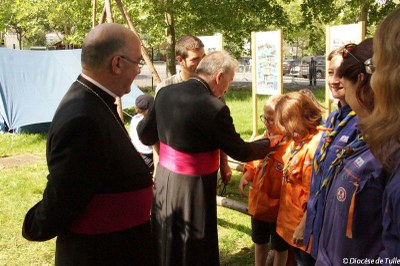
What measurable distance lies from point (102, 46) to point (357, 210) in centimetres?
122

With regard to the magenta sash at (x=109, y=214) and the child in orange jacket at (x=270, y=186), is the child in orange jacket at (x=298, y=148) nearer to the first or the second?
the child in orange jacket at (x=270, y=186)

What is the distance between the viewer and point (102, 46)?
1.88 metres

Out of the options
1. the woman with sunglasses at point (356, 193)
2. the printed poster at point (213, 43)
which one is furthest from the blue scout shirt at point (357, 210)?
the printed poster at point (213, 43)

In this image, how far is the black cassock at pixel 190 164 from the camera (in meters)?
2.72

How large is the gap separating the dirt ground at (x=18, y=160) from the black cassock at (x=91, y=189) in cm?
629

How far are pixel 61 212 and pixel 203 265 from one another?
4.54 feet

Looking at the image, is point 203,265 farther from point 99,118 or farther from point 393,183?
point 393,183

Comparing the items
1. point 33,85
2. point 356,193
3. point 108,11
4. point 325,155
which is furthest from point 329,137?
point 33,85

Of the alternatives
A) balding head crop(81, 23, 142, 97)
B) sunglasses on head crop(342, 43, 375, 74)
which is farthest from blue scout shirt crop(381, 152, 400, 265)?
balding head crop(81, 23, 142, 97)

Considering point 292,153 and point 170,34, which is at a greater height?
point 170,34

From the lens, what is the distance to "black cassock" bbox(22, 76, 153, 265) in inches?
69.2

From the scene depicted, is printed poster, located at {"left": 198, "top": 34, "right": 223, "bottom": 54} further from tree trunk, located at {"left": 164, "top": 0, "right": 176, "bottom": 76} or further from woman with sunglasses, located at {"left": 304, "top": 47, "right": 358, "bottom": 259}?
tree trunk, located at {"left": 164, "top": 0, "right": 176, "bottom": 76}

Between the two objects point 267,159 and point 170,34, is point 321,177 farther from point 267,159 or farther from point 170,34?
point 170,34

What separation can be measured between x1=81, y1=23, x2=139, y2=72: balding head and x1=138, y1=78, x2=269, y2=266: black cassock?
2.94 ft
